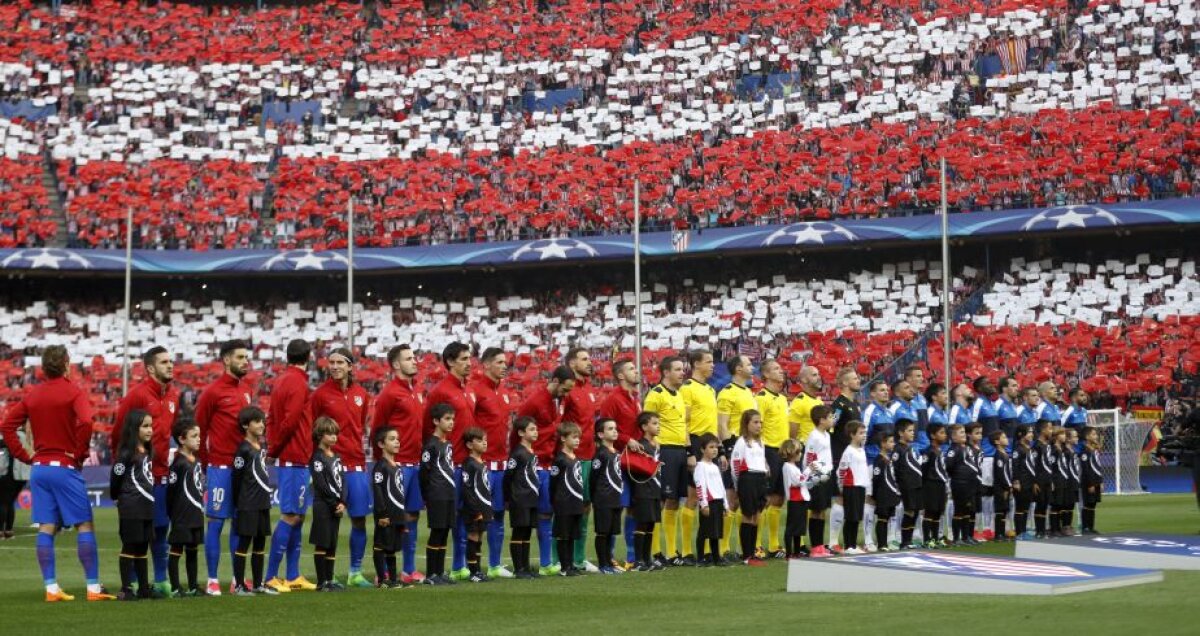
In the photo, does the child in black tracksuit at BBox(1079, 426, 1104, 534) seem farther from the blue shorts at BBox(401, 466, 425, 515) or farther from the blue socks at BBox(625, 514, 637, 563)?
the blue shorts at BBox(401, 466, 425, 515)

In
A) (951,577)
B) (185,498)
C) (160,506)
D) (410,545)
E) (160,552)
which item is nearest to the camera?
(951,577)

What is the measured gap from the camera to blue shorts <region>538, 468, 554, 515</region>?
1742 centimetres

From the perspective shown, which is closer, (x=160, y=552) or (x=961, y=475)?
(x=160, y=552)

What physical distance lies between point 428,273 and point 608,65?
331 inches

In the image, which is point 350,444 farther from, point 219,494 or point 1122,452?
point 1122,452

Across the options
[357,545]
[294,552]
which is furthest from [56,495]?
[357,545]

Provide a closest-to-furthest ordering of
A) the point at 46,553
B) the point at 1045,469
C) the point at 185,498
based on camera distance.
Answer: the point at 46,553, the point at 185,498, the point at 1045,469

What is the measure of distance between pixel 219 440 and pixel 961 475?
928 cm

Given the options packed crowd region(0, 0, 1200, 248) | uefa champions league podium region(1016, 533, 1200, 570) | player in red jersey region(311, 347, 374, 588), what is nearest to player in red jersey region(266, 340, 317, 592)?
player in red jersey region(311, 347, 374, 588)

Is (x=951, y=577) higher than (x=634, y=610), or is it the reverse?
(x=951, y=577)

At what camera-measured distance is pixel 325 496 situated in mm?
15359

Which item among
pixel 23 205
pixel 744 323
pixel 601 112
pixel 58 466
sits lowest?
pixel 58 466

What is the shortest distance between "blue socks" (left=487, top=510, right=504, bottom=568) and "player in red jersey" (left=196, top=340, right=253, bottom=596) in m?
2.66

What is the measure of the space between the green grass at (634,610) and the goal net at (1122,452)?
63.3 feet
